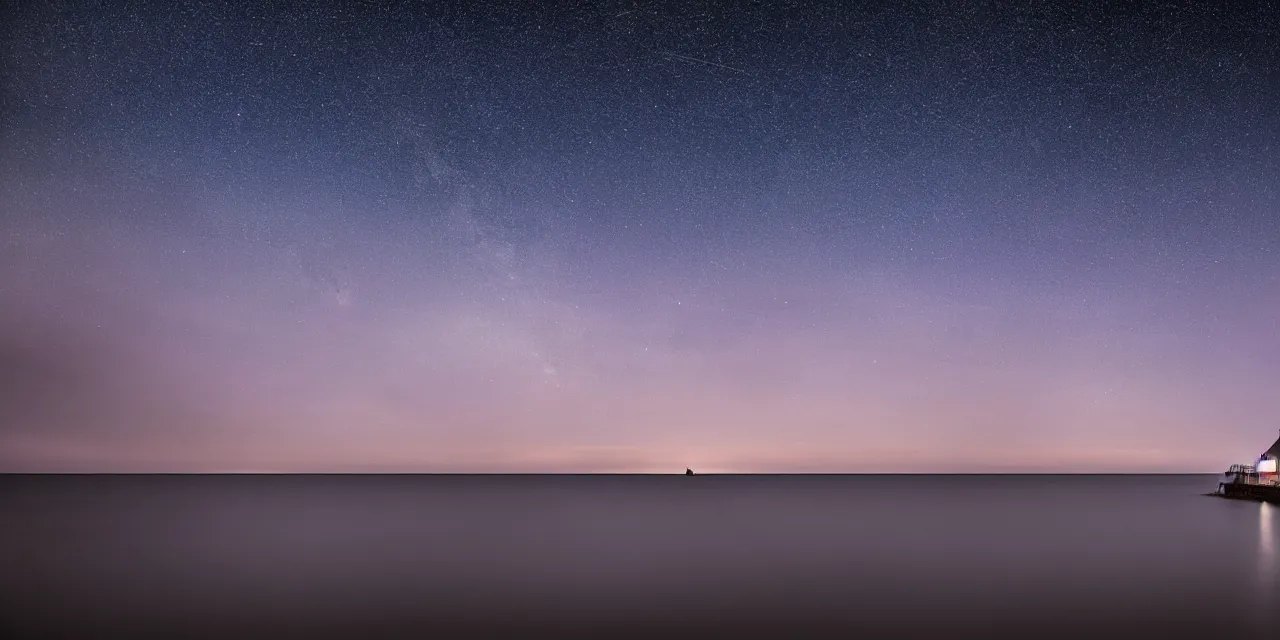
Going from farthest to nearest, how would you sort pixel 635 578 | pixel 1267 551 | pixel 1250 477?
pixel 1250 477 < pixel 1267 551 < pixel 635 578

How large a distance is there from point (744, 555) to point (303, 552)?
2218 centimetres

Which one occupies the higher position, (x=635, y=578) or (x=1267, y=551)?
(x=1267, y=551)

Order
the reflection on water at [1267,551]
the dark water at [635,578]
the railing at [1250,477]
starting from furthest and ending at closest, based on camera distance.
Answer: the railing at [1250,477] < the reflection on water at [1267,551] < the dark water at [635,578]

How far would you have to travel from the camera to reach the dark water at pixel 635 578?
77.1 ft

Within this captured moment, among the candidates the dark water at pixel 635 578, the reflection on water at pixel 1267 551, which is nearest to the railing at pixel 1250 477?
the reflection on water at pixel 1267 551

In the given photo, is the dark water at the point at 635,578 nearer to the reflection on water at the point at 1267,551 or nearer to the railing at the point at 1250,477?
the reflection on water at the point at 1267,551

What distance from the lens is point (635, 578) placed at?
107 feet

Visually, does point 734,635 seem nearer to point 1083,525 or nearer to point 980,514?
point 1083,525

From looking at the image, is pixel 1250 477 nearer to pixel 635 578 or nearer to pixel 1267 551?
pixel 1267 551

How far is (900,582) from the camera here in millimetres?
31688

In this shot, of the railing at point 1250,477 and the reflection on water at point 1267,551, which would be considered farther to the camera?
the railing at point 1250,477

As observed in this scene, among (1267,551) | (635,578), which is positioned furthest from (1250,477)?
(635,578)

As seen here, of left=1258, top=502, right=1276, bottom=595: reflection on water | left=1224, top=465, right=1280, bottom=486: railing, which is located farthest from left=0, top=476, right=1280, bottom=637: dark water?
left=1224, top=465, right=1280, bottom=486: railing

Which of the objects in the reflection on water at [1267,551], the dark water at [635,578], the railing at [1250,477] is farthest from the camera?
the railing at [1250,477]
